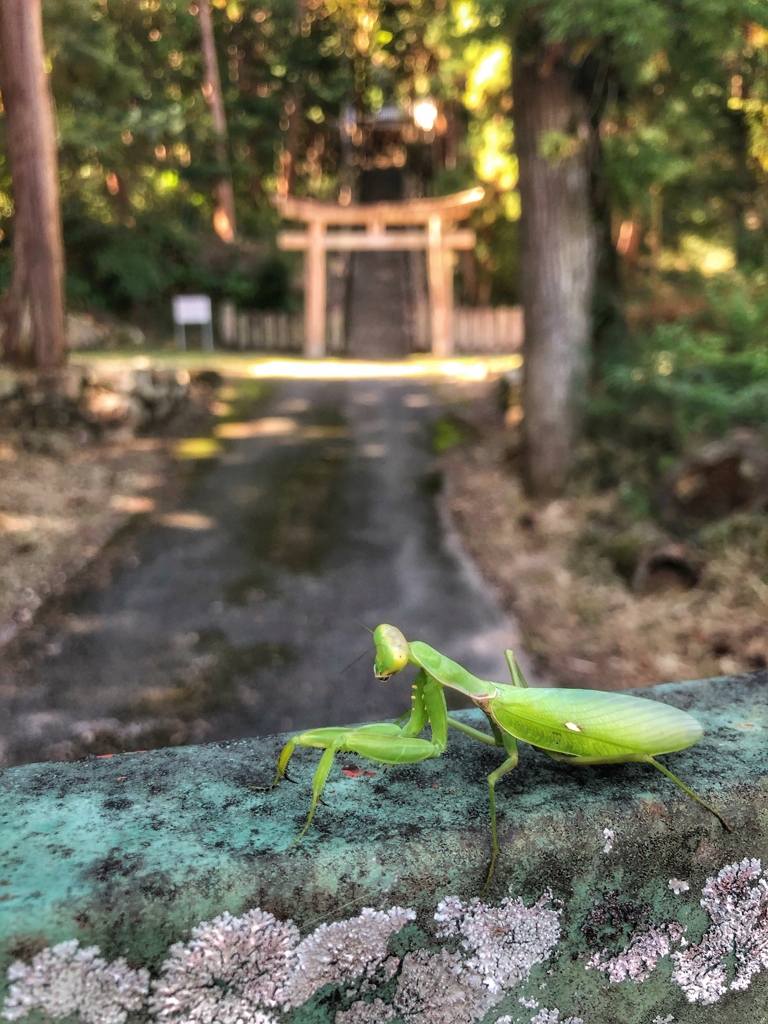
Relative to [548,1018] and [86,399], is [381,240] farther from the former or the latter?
[548,1018]

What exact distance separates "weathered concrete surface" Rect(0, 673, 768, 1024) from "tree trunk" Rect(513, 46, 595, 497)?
20.9 ft

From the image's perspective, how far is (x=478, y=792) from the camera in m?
1.22

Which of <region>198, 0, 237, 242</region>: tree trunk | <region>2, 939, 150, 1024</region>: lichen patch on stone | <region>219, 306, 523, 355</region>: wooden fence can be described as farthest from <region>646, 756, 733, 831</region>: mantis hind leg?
<region>219, 306, 523, 355</region>: wooden fence

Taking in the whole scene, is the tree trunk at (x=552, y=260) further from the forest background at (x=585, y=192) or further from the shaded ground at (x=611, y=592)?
the shaded ground at (x=611, y=592)

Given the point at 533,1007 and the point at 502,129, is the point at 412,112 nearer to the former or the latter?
the point at 502,129

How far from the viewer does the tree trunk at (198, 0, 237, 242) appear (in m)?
12.6

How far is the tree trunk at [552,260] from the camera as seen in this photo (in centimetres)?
668

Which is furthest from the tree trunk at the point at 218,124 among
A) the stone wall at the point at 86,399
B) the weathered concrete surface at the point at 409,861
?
the weathered concrete surface at the point at 409,861

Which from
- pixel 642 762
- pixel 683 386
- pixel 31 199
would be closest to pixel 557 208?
pixel 683 386

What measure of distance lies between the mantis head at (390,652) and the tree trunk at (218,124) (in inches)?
513

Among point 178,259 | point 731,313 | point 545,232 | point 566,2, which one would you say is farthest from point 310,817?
A: point 178,259

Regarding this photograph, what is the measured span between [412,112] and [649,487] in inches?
703

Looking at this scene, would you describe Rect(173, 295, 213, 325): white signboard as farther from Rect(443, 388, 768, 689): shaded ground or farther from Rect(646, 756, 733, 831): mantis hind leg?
Rect(646, 756, 733, 831): mantis hind leg

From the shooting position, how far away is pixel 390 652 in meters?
1.26
